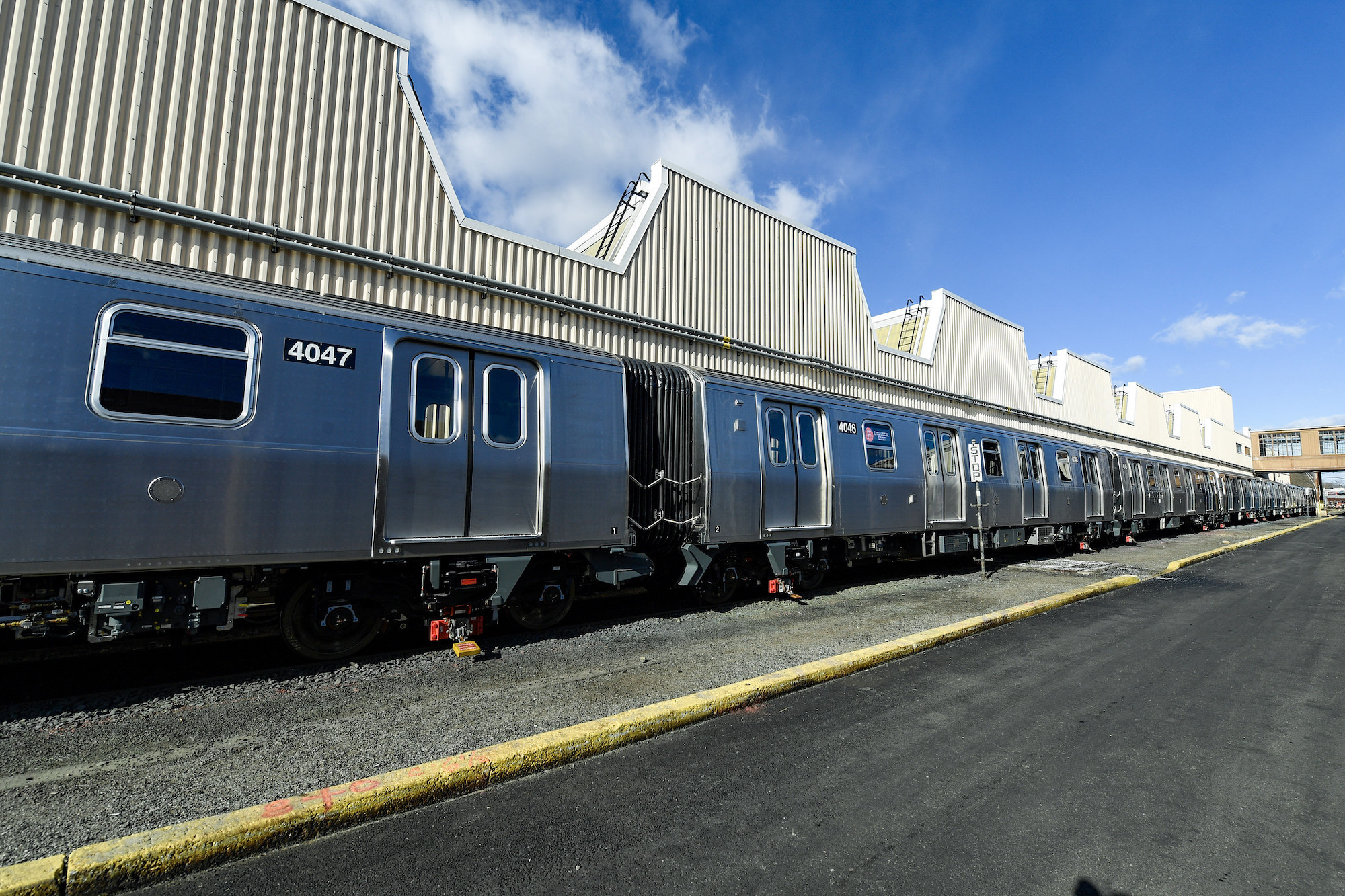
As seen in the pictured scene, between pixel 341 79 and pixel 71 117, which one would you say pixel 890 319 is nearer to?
pixel 341 79

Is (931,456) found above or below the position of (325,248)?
below

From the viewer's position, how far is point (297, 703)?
4066 mm

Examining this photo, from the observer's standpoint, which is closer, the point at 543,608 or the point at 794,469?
the point at 543,608

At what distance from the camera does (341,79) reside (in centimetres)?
827

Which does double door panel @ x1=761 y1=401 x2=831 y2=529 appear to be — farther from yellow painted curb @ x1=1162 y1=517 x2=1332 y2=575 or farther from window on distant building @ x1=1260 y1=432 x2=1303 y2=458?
window on distant building @ x1=1260 y1=432 x2=1303 y2=458

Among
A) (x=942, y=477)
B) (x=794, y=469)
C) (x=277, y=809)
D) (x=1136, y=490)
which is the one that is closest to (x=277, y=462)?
(x=277, y=809)

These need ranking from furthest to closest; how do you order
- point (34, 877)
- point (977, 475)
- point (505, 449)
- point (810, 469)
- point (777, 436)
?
point (977, 475) < point (810, 469) < point (777, 436) < point (505, 449) < point (34, 877)

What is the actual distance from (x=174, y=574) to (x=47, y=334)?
5.86ft

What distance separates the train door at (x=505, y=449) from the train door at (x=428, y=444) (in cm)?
12

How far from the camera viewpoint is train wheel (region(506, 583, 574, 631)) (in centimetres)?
612

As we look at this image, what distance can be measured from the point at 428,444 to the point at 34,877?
3434 mm

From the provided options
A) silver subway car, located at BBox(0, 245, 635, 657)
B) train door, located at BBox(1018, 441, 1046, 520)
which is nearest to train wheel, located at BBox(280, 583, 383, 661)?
silver subway car, located at BBox(0, 245, 635, 657)

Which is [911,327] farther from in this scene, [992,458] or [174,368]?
[174,368]

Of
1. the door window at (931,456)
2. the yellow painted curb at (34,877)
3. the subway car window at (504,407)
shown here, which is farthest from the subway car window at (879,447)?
the yellow painted curb at (34,877)
